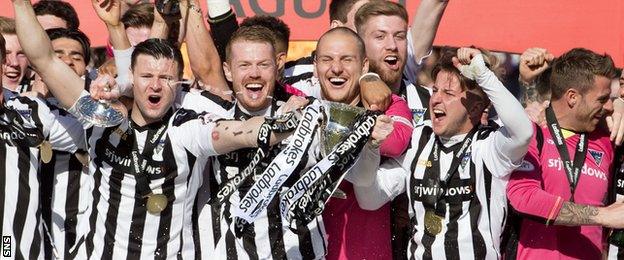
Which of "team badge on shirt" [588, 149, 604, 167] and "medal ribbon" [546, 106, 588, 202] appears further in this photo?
"team badge on shirt" [588, 149, 604, 167]

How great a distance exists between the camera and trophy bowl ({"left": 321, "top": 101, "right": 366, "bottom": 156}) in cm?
629

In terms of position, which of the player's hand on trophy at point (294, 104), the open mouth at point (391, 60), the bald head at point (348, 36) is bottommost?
the player's hand on trophy at point (294, 104)

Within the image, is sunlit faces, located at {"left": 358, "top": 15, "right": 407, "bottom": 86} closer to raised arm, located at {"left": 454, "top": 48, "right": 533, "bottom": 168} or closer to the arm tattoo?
raised arm, located at {"left": 454, "top": 48, "right": 533, "bottom": 168}

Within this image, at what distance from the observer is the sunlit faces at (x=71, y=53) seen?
7.30 m

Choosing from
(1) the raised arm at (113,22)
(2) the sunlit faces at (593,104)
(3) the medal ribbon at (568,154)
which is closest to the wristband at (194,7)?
(1) the raised arm at (113,22)

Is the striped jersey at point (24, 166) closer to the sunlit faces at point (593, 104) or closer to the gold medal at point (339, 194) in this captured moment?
the gold medal at point (339, 194)

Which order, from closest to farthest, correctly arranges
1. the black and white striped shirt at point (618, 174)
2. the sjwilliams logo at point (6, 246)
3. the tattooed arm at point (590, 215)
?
the tattooed arm at point (590, 215) < the sjwilliams logo at point (6, 246) < the black and white striped shirt at point (618, 174)


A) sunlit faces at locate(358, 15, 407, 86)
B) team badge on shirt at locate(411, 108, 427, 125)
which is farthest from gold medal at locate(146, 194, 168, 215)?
team badge on shirt at locate(411, 108, 427, 125)

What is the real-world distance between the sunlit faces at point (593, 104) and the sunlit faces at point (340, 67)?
45.5 inches

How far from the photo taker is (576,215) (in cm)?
664

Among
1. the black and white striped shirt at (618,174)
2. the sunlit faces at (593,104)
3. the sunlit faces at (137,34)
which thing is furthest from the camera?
the sunlit faces at (137,34)

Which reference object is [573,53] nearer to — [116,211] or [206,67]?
[206,67]

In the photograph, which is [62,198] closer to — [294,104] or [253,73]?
[253,73]

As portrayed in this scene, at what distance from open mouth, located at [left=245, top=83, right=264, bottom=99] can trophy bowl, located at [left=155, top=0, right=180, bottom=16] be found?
84 cm
